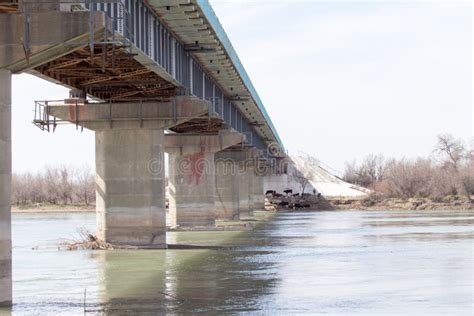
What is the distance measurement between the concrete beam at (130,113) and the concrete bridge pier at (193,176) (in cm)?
2188

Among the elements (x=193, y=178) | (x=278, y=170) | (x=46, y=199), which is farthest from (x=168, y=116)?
(x=46, y=199)

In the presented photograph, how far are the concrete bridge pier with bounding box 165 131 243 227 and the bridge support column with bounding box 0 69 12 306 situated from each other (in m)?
43.7

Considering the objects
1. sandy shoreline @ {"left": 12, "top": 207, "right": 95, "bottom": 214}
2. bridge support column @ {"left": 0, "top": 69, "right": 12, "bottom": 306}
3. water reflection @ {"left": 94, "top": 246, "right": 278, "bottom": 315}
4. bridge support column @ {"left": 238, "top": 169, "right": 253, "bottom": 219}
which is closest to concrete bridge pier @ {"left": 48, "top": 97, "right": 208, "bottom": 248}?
water reflection @ {"left": 94, "top": 246, "right": 278, "bottom": 315}

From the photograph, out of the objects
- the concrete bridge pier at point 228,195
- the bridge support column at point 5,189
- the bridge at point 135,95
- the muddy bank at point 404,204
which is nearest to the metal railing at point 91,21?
the bridge at point 135,95

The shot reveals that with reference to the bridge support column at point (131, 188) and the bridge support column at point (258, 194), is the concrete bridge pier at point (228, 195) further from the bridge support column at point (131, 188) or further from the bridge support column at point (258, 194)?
the bridge support column at point (258, 194)

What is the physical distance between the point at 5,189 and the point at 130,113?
22.0 metres

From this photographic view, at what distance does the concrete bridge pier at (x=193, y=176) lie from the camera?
68.7 metres

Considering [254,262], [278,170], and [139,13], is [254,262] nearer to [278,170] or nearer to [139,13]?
[139,13]

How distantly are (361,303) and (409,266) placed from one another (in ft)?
36.3

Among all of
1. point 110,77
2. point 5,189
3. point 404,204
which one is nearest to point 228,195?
point 110,77

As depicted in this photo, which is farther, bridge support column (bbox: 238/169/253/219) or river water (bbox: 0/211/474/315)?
bridge support column (bbox: 238/169/253/219)

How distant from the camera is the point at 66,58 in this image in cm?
3366

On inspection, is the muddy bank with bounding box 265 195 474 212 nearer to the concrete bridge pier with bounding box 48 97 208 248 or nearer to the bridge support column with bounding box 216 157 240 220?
the bridge support column with bounding box 216 157 240 220

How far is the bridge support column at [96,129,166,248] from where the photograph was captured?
152 feet
